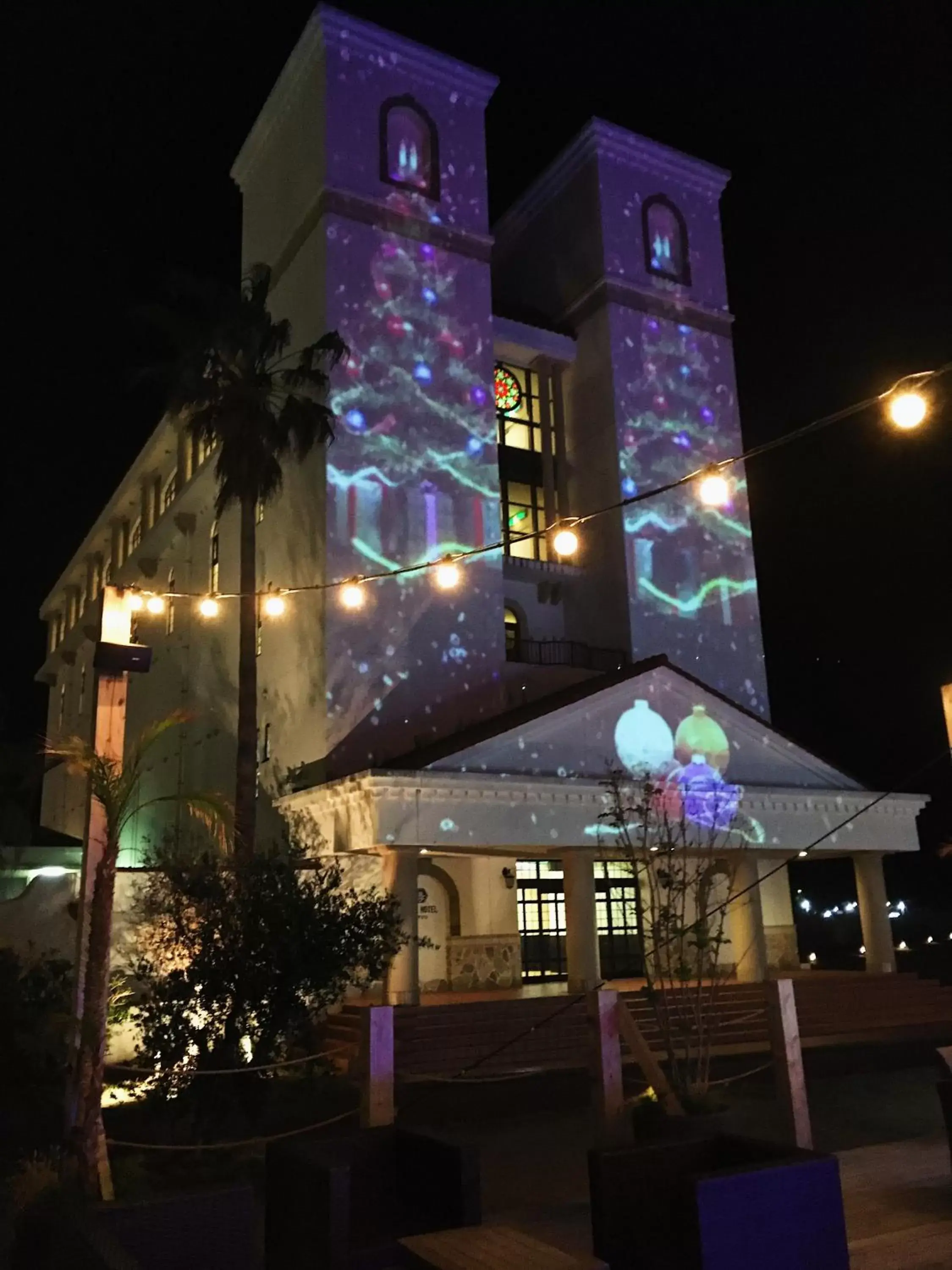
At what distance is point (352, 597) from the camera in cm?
2123

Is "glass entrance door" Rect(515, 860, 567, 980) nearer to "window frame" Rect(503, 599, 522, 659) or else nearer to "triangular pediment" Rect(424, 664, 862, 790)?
"triangular pediment" Rect(424, 664, 862, 790)

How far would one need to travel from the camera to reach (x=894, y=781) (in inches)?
1326

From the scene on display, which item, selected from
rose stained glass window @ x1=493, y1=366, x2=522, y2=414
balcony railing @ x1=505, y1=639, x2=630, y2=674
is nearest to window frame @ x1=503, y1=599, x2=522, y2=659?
balcony railing @ x1=505, y1=639, x2=630, y2=674

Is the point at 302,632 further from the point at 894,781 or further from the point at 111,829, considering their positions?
the point at 894,781

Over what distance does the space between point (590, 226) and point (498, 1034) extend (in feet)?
74.7

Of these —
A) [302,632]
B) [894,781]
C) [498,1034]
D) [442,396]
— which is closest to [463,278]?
[442,396]

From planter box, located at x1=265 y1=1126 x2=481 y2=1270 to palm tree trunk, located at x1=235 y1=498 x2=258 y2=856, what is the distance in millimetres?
12754

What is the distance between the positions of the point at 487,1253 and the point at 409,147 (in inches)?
1041

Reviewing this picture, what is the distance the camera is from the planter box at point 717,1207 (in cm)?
514

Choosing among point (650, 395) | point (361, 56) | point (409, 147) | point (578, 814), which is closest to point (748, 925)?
point (578, 814)

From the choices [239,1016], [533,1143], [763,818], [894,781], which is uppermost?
[894,781]

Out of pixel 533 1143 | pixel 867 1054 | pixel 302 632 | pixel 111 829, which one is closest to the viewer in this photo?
pixel 111 829

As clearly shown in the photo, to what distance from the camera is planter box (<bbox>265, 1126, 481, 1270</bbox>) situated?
570cm

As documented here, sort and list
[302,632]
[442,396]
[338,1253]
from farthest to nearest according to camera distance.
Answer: [442,396] → [302,632] → [338,1253]
